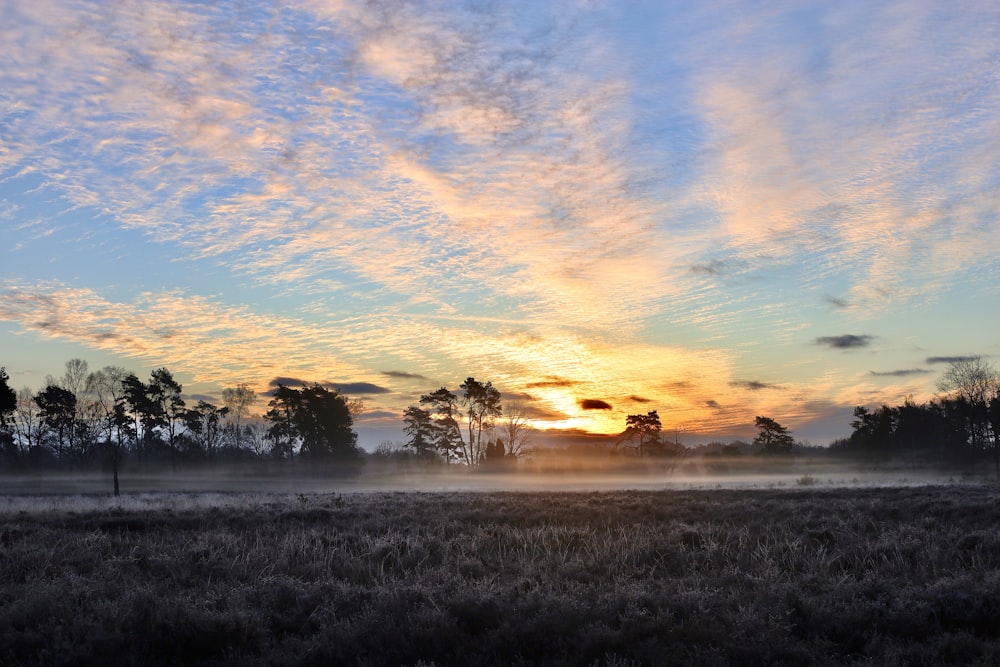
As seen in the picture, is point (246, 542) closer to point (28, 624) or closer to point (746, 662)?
point (28, 624)

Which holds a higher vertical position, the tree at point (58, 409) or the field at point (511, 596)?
the tree at point (58, 409)

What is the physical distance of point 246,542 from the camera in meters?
17.0

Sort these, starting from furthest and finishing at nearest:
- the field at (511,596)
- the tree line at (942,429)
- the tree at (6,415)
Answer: the tree line at (942,429)
the tree at (6,415)
the field at (511,596)

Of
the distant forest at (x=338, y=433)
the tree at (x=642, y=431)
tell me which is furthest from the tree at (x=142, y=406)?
the tree at (x=642, y=431)

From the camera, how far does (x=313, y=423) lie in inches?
3629

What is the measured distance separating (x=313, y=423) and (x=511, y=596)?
3358 inches

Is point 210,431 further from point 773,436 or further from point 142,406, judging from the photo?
point 773,436

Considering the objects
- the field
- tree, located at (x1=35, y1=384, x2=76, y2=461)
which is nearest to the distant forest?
tree, located at (x1=35, y1=384, x2=76, y2=461)

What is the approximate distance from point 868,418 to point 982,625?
95.7m

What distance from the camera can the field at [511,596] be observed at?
27.9 ft

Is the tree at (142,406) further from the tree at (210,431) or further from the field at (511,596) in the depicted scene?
the field at (511,596)

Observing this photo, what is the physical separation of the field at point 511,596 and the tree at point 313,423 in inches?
2870

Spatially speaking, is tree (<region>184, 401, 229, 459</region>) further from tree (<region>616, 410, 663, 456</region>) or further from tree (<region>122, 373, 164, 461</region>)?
tree (<region>616, 410, 663, 456</region>)

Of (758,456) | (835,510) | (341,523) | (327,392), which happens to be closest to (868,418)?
(758,456)
